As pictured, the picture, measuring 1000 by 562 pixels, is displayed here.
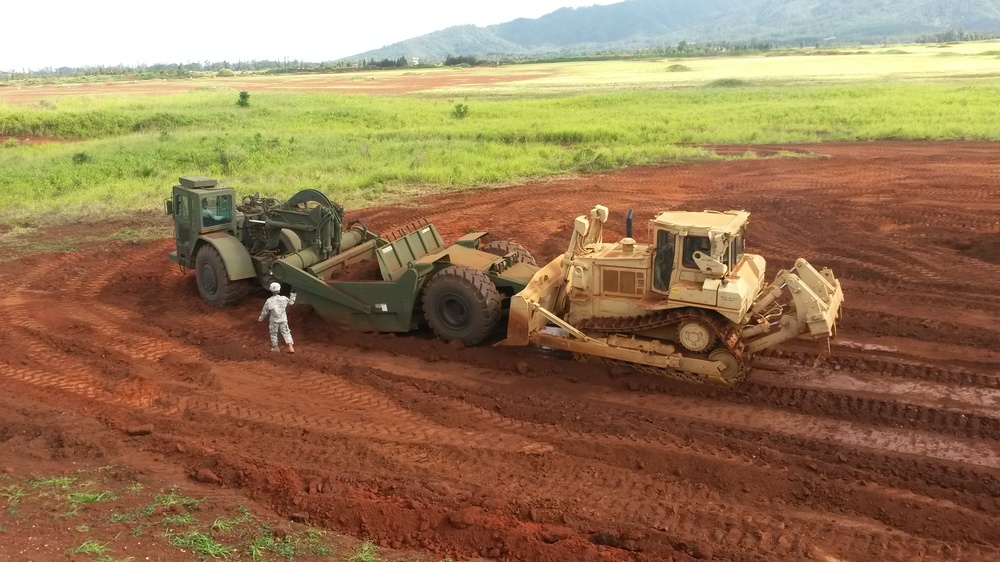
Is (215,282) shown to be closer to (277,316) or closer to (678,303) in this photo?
(277,316)

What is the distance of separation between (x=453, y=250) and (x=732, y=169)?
583 inches

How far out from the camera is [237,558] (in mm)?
5730

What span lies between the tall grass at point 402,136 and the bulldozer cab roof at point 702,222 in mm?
13017

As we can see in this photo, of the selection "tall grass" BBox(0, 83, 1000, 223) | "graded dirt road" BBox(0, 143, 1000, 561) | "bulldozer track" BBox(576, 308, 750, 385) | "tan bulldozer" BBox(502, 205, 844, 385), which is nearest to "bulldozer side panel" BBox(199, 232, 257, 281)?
"graded dirt road" BBox(0, 143, 1000, 561)

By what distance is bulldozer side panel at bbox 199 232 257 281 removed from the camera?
12.2 meters

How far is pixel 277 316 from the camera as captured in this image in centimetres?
1070

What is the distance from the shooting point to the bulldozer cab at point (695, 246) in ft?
28.0

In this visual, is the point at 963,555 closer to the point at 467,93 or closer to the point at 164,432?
the point at 164,432

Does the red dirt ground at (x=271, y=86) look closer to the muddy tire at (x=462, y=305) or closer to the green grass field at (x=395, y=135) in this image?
the green grass field at (x=395, y=135)

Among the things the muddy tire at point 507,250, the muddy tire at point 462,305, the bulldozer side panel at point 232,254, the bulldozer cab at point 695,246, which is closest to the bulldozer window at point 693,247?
the bulldozer cab at point 695,246

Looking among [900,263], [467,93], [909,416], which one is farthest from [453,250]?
[467,93]

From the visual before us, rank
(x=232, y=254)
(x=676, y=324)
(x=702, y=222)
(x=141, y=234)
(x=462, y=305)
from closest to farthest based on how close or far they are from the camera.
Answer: (x=702, y=222) < (x=676, y=324) < (x=462, y=305) < (x=232, y=254) < (x=141, y=234)

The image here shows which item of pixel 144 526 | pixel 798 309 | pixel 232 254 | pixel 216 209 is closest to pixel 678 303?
pixel 798 309

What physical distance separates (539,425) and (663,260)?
8.16 ft
